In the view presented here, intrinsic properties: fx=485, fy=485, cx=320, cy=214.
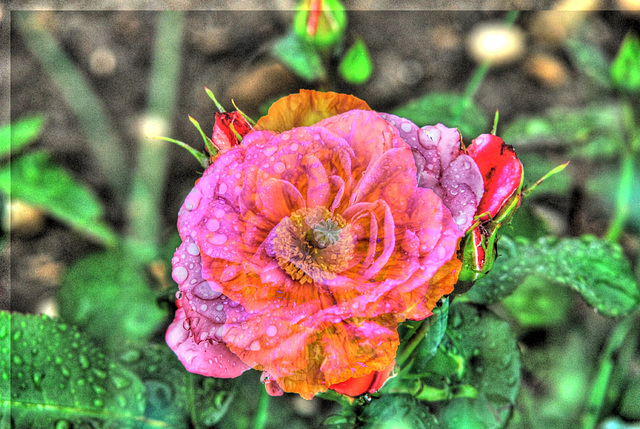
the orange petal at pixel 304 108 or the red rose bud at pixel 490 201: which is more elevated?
the orange petal at pixel 304 108

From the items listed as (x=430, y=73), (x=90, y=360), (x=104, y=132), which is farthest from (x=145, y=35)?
(x=90, y=360)

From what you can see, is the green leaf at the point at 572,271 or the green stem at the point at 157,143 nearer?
the green leaf at the point at 572,271

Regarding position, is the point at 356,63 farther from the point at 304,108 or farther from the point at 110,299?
the point at 110,299

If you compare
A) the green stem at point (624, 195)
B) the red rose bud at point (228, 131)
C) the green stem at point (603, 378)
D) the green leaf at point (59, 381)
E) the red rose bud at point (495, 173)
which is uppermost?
the red rose bud at point (228, 131)

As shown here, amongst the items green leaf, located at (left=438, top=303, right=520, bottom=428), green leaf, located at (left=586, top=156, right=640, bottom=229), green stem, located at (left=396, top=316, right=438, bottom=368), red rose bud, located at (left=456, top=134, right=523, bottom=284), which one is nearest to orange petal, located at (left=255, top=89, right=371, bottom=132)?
red rose bud, located at (left=456, top=134, right=523, bottom=284)

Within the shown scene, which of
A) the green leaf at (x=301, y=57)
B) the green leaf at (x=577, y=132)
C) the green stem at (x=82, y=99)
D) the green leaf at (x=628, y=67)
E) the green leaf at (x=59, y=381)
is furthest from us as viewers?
the green stem at (x=82, y=99)

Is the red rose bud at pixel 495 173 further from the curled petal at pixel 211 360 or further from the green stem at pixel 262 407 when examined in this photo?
the green stem at pixel 262 407

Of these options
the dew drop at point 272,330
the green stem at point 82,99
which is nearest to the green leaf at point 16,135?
the green stem at point 82,99

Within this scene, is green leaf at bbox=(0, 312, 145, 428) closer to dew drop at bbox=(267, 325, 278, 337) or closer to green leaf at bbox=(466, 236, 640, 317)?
dew drop at bbox=(267, 325, 278, 337)
